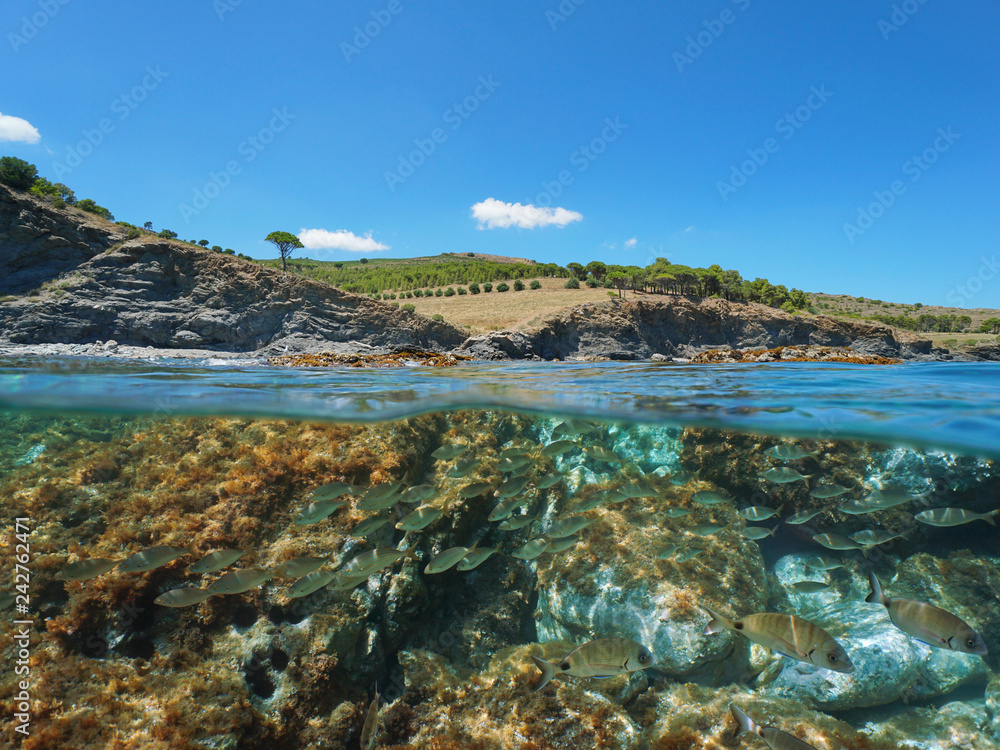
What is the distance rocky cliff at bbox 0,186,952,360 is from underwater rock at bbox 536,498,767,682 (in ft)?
44.3

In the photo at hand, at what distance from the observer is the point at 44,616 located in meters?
4.37

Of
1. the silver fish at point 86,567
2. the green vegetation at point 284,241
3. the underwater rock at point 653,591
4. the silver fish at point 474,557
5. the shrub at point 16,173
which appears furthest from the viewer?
the green vegetation at point 284,241

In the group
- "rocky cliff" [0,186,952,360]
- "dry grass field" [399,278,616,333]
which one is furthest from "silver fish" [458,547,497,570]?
"dry grass field" [399,278,616,333]

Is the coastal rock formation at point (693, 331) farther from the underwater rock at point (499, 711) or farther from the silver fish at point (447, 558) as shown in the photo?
the silver fish at point (447, 558)

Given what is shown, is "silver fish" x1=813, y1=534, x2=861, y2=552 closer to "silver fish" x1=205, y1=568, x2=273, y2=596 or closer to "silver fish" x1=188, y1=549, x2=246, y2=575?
"silver fish" x1=205, y1=568, x2=273, y2=596

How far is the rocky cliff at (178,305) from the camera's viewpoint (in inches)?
719

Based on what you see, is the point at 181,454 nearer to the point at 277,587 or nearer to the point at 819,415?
the point at 277,587

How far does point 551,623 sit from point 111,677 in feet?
16.7

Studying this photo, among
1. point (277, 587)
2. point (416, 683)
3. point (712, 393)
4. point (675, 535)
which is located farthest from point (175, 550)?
point (712, 393)

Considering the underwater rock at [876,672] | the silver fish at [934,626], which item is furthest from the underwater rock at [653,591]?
the silver fish at [934,626]

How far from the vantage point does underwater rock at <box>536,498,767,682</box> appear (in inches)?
213

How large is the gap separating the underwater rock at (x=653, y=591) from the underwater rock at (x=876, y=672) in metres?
0.61

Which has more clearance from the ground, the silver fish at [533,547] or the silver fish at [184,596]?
the silver fish at [184,596]

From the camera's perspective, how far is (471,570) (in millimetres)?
6613
